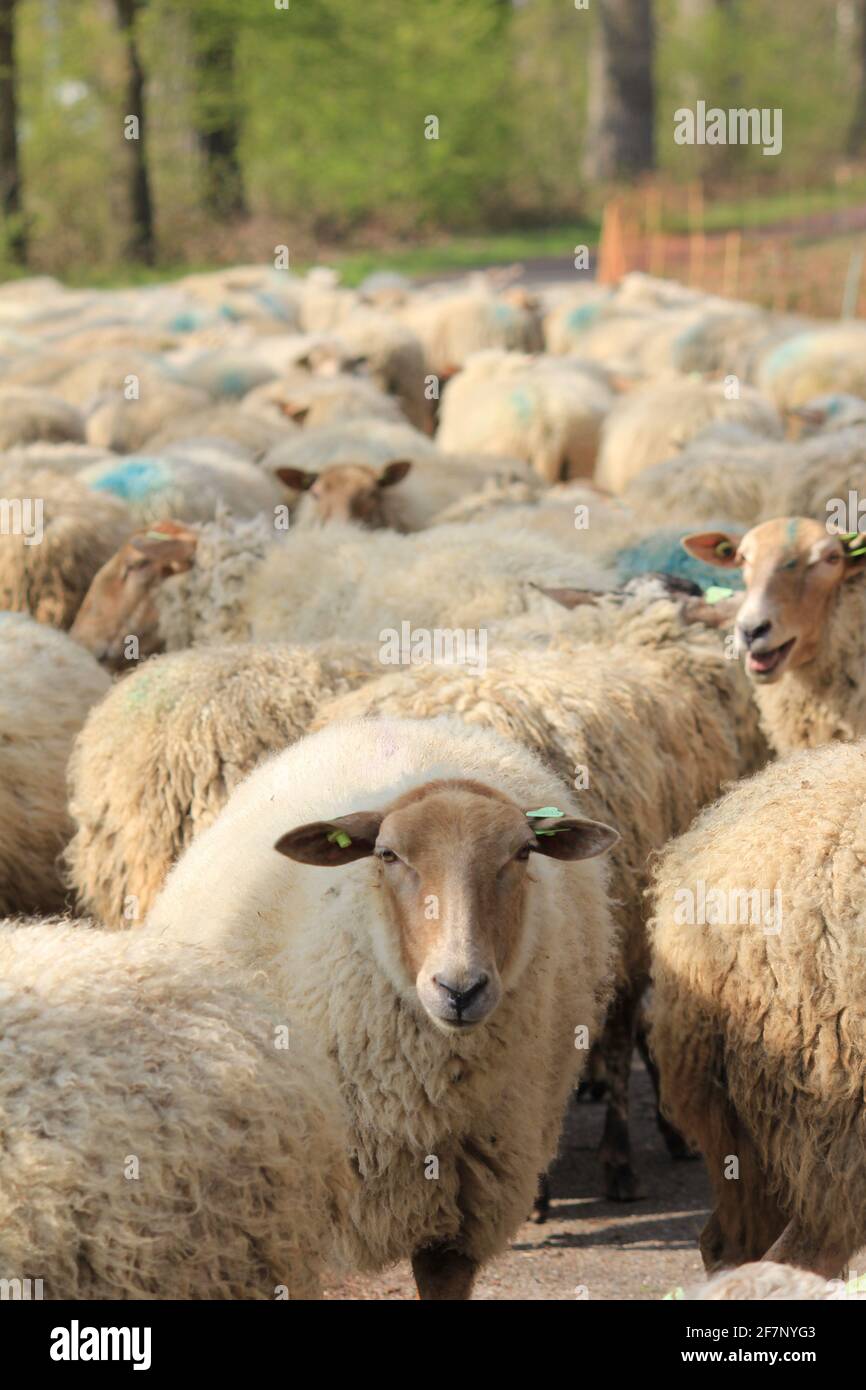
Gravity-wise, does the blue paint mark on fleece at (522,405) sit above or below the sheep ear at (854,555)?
above

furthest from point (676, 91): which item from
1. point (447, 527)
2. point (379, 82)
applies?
point (447, 527)

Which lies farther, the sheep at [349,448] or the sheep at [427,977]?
the sheep at [349,448]

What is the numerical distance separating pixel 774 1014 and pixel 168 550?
334cm

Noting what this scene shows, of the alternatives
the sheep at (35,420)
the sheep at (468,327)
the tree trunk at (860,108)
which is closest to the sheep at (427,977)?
the sheep at (35,420)

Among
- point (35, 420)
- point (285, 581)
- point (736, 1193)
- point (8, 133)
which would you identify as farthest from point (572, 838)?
point (8, 133)

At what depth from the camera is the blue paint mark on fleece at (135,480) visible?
7.41 meters

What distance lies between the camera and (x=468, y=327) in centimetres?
1484

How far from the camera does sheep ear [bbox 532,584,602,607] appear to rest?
5469 millimetres

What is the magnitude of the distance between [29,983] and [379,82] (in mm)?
34342

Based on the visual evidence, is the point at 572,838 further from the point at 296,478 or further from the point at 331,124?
the point at 331,124

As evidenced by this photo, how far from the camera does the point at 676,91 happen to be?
135 feet

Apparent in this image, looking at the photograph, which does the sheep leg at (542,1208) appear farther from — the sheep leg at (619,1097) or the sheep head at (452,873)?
the sheep head at (452,873)

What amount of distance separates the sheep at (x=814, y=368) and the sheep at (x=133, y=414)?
3859mm
